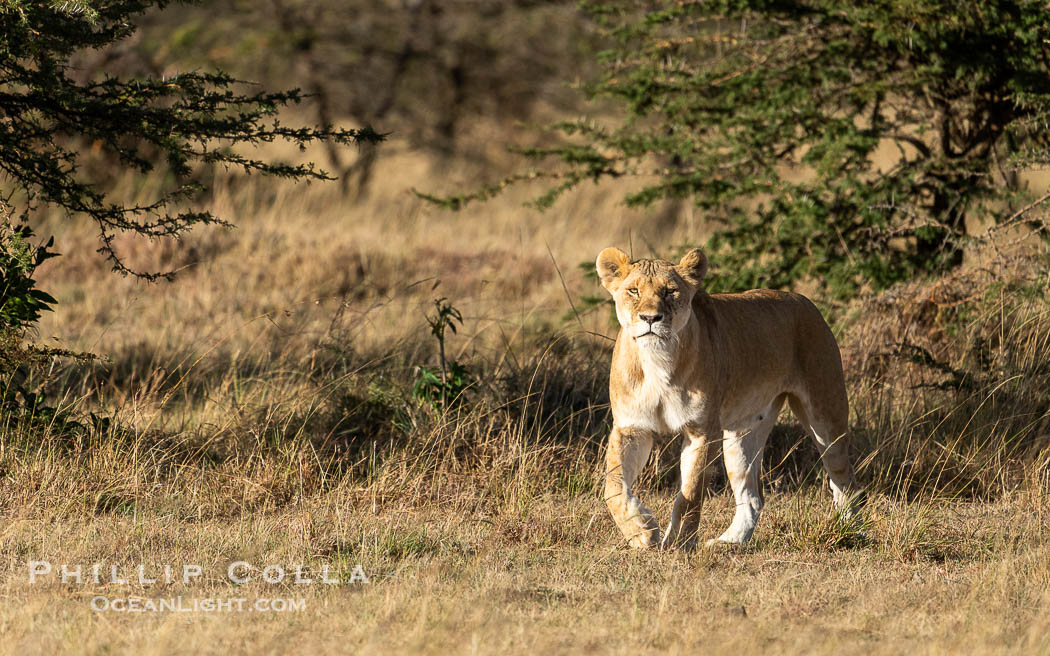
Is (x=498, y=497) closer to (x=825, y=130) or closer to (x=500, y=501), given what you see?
(x=500, y=501)

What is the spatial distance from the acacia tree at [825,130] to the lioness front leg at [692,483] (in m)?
3.69

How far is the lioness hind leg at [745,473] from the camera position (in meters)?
5.85

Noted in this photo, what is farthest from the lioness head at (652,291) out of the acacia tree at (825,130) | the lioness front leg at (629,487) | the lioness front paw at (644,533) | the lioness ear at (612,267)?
the acacia tree at (825,130)

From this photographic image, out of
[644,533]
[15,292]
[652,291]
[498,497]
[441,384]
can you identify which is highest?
[652,291]

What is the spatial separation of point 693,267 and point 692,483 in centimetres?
96

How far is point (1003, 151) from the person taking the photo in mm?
9680

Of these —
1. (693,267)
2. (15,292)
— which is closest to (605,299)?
(693,267)

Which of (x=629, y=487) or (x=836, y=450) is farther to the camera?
(x=836, y=450)

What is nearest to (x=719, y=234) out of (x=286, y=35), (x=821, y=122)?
(x=821, y=122)

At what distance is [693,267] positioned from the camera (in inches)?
219

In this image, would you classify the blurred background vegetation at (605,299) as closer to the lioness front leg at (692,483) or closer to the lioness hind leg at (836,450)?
the lioness hind leg at (836,450)

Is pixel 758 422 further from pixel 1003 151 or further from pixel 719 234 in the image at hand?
pixel 1003 151

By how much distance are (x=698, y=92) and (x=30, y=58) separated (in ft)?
16.1

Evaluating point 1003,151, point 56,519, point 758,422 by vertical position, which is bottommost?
point 56,519
